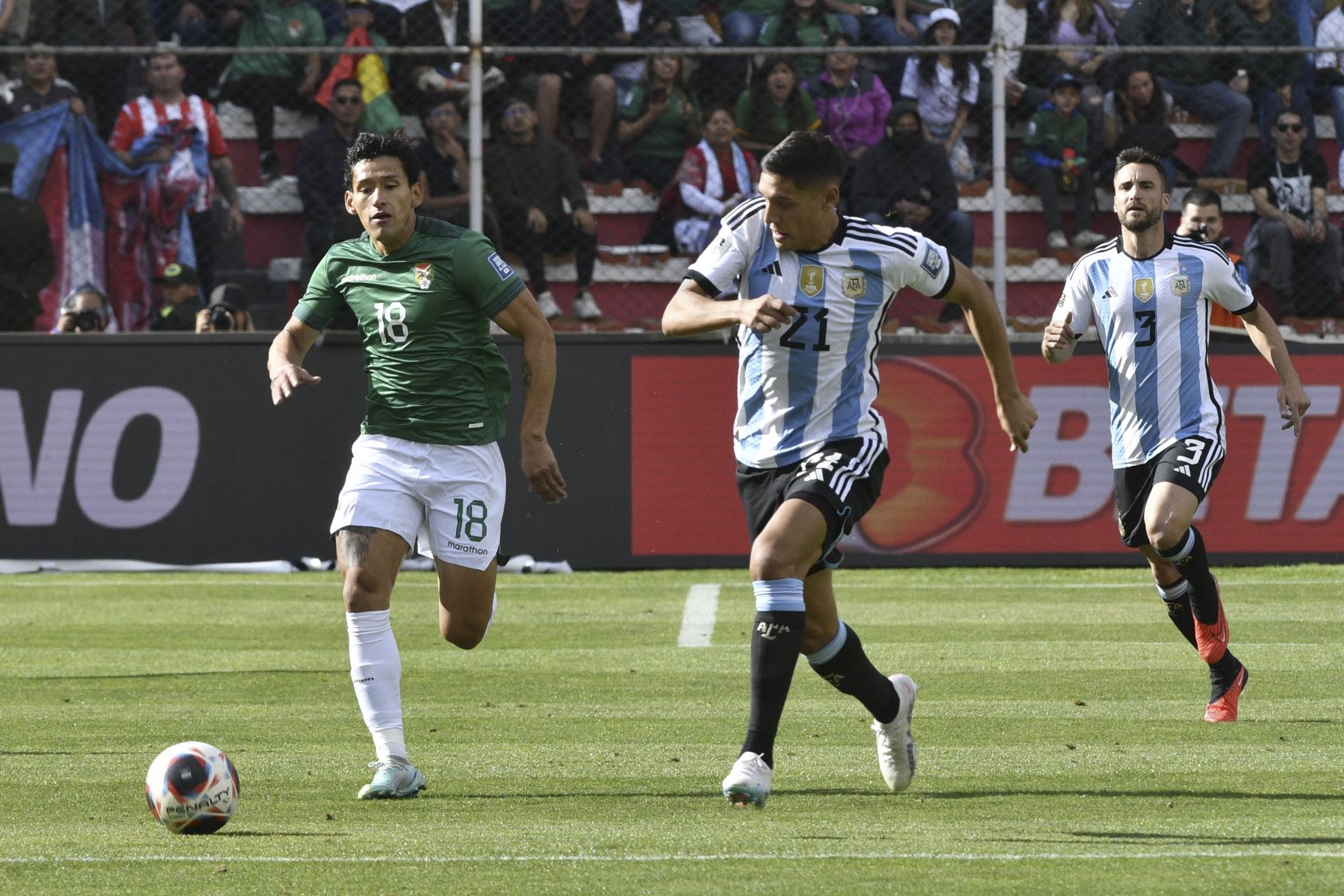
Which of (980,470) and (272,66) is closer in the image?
(980,470)

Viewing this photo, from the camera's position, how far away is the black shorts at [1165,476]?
310 inches

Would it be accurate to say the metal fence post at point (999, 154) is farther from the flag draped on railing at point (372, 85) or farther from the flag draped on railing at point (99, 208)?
the flag draped on railing at point (99, 208)

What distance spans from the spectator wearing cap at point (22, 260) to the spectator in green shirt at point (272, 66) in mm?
1898

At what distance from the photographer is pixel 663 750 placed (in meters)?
6.80

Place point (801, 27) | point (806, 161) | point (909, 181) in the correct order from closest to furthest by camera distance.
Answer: point (806, 161)
point (909, 181)
point (801, 27)

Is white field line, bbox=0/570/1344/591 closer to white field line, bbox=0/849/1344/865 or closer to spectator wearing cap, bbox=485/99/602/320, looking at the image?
spectator wearing cap, bbox=485/99/602/320

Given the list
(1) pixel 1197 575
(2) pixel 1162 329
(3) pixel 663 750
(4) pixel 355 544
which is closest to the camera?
(4) pixel 355 544

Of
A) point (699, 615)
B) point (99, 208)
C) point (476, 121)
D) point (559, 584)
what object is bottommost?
point (559, 584)

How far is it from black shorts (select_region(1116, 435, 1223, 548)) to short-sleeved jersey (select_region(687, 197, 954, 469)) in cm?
227

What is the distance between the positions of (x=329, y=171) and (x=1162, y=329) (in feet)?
27.5

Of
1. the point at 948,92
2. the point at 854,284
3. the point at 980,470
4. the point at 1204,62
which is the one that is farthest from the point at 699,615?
the point at 1204,62

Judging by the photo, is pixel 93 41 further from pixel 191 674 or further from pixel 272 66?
pixel 191 674

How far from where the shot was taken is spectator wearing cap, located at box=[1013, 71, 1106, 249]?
48.6 ft

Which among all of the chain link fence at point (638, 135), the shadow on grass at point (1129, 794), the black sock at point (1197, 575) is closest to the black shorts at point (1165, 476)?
the black sock at point (1197, 575)
